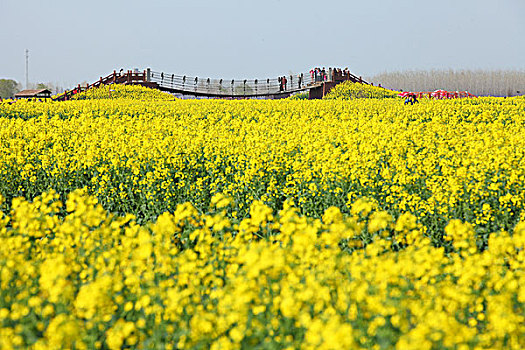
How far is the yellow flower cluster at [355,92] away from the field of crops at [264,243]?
24170 mm

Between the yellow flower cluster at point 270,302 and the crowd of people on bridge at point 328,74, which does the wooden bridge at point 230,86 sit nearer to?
the crowd of people on bridge at point 328,74

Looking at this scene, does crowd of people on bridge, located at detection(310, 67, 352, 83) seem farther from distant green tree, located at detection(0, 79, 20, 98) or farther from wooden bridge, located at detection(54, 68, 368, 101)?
distant green tree, located at detection(0, 79, 20, 98)

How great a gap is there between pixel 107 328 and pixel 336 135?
786cm

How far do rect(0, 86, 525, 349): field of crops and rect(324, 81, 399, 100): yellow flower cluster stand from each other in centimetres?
2417

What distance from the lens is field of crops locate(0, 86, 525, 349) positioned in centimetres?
303

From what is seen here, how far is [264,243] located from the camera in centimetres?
386

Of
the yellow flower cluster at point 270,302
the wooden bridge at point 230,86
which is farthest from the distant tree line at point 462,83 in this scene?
the yellow flower cluster at point 270,302

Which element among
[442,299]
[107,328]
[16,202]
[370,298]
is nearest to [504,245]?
[442,299]

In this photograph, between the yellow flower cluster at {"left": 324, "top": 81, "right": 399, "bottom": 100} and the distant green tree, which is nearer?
the yellow flower cluster at {"left": 324, "top": 81, "right": 399, "bottom": 100}

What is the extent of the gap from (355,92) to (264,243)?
3304cm

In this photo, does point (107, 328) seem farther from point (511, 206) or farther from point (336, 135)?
point (336, 135)

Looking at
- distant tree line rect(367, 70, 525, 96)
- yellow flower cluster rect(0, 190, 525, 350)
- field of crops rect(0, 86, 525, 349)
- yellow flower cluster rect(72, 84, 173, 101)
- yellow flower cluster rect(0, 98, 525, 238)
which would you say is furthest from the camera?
distant tree line rect(367, 70, 525, 96)

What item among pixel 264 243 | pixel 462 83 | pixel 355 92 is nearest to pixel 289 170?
pixel 264 243

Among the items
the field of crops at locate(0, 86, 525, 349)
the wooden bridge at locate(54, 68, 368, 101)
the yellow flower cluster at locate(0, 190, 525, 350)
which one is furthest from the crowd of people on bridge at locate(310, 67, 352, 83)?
the yellow flower cluster at locate(0, 190, 525, 350)
